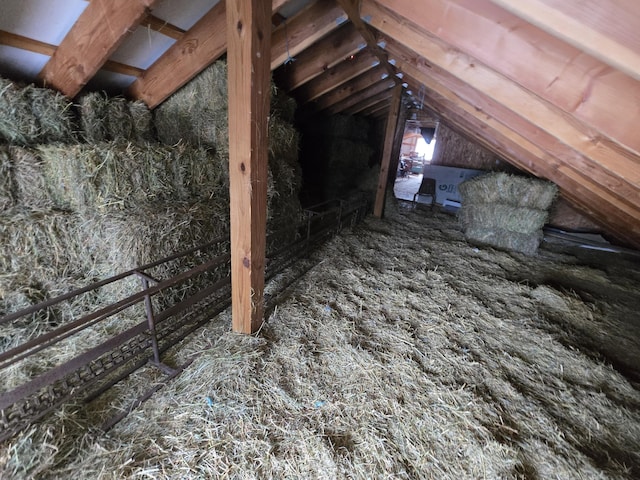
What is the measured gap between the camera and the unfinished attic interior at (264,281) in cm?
123

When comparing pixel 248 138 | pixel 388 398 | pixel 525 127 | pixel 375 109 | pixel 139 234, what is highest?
pixel 375 109

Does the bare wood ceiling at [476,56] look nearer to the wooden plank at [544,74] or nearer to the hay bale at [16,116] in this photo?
the wooden plank at [544,74]

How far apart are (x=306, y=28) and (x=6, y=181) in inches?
97.5

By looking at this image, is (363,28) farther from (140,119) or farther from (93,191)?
(93,191)

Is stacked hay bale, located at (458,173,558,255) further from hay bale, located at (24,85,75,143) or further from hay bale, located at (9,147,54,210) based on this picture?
hay bale, located at (9,147,54,210)

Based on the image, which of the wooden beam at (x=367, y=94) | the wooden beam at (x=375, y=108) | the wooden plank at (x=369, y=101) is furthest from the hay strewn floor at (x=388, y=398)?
the wooden beam at (x=375, y=108)

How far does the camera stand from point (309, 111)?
482 cm

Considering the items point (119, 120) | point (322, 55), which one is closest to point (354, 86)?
point (322, 55)

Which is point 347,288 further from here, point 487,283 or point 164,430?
point 164,430

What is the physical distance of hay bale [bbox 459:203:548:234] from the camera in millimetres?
3951

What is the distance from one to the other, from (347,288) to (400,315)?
58 centimetres

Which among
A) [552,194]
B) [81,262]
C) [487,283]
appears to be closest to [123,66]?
[81,262]

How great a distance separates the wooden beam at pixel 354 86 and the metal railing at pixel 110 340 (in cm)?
263

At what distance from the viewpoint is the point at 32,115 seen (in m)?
1.92
